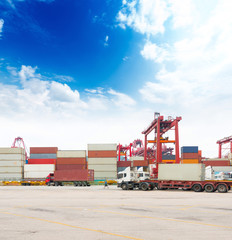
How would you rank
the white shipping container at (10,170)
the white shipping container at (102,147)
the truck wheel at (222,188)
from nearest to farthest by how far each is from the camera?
1. the truck wheel at (222,188)
2. the white shipping container at (10,170)
3. the white shipping container at (102,147)

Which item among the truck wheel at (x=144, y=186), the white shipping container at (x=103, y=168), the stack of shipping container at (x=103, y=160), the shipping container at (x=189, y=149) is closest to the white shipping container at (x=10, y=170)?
the stack of shipping container at (x=103, y=160)

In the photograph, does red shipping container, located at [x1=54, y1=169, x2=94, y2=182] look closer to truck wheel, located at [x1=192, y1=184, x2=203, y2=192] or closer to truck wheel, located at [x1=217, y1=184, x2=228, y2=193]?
truck wheel, located at [x1=192, y1=184, x2=203, y2=192]

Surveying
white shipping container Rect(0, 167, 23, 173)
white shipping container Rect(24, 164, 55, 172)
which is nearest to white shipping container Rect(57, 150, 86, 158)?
white shipping container Rect(24, 164, 55, 172)

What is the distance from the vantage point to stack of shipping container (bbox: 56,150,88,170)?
70.0 m

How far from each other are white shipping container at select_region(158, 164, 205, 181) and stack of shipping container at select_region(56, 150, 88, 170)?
1616 inches

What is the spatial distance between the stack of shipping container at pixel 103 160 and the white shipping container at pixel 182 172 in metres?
39.8

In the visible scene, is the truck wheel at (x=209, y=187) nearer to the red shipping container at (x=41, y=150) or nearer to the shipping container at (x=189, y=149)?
the shipping container at (x=189, y=149)

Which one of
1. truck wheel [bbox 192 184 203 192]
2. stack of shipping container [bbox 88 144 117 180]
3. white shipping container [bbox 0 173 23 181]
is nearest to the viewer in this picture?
truck wheel [bbox 192 184 203 192]

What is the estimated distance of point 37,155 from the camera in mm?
81062

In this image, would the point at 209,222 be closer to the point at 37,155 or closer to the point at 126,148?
the point at 37,155

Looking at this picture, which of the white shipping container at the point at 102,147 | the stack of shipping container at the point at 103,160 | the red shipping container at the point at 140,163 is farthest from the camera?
the red shipping container at the point at 140,163

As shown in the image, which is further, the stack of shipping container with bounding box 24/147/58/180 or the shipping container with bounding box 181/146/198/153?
the shipping container with bounding box 181/146/198/153

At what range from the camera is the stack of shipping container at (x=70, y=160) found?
70.0 meters

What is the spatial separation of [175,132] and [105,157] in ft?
67.3
